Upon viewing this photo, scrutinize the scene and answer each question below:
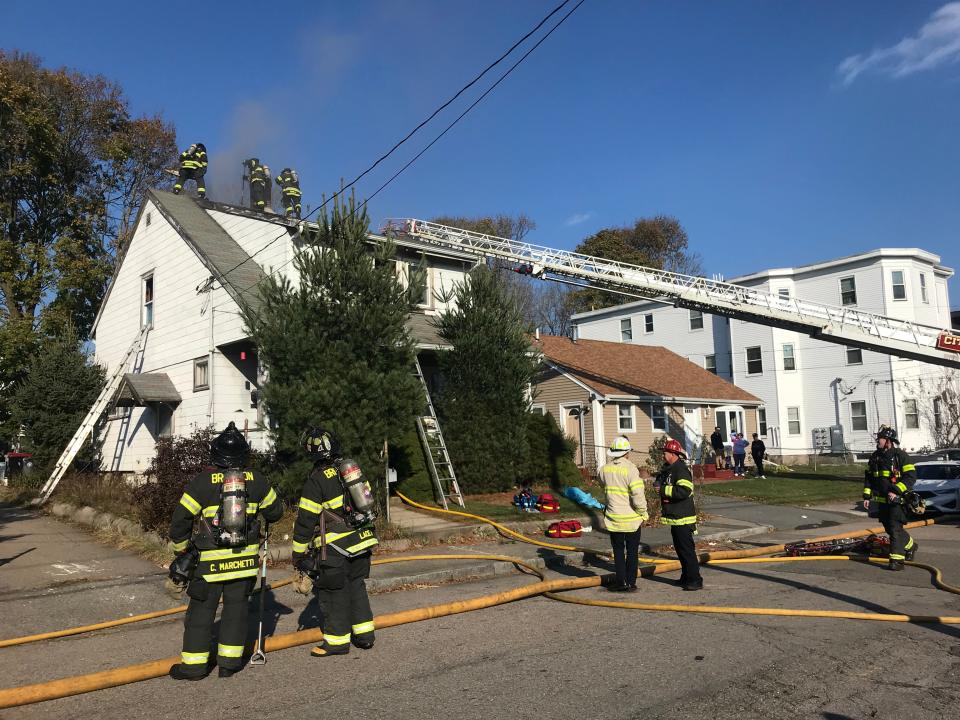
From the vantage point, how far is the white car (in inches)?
615

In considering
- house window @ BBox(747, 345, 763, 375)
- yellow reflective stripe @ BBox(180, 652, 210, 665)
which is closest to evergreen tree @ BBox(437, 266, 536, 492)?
yellow reflective stripe @ BBox(180, 652, 210, 665)

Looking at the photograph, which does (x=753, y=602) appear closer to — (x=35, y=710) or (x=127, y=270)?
(x=35, y=710)

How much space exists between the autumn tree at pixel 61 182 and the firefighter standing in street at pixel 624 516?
68.9ft

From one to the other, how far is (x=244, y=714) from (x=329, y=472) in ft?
6.64

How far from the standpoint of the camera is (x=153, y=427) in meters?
19.0

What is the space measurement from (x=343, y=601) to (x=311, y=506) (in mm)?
824

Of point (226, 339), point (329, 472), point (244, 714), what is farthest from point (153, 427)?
point (244, 714)

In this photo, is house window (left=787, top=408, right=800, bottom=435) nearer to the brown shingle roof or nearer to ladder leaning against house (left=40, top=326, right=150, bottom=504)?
the brown shingle roof

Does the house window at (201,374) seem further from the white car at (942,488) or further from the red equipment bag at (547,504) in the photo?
the white car at (942,488)

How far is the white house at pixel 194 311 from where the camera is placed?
16.7 m

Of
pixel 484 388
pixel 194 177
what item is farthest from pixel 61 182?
pixel 484 388

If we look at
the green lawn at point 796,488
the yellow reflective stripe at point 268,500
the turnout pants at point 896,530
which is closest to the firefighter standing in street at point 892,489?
the turnout pants at point 896,530

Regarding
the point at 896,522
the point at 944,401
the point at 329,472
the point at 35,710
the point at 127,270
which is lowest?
the point at 35,710

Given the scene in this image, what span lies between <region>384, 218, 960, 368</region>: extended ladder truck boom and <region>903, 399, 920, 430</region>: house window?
8691mm
